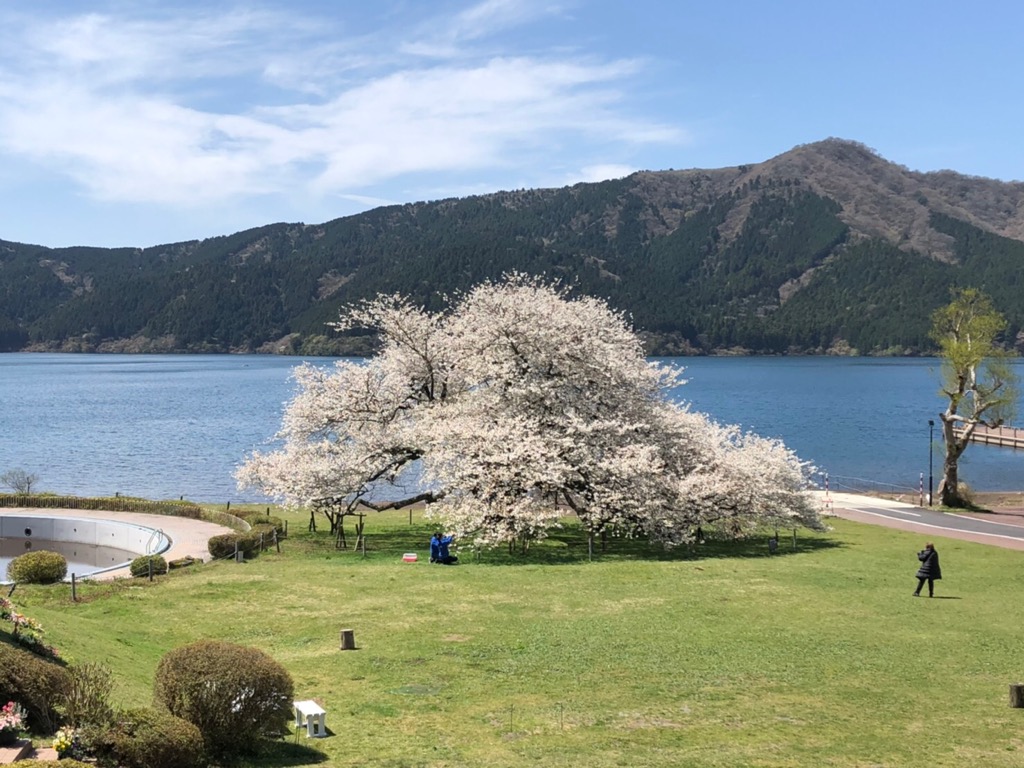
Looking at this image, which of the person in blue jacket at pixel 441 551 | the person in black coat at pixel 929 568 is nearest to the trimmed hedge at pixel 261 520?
the person in blue jacket at pixel 441 551

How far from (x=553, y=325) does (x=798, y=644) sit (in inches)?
797

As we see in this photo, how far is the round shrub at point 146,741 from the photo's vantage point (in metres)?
10.4

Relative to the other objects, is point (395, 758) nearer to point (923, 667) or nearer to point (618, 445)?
point (923, 667)

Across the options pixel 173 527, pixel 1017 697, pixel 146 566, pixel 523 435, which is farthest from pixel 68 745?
pixel 173 527

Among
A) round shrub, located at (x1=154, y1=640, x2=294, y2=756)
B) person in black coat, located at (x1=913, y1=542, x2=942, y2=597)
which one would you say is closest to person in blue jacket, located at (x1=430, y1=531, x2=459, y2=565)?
person in black coat, located at (x1=913, y1=542, x2=942, y2=597)

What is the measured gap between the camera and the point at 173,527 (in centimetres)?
4375

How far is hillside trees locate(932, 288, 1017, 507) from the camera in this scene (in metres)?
54.8

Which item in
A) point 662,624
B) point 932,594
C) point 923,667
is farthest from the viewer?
point 932,594

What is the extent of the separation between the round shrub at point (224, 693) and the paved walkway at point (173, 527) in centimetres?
1985

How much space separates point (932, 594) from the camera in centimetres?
2658

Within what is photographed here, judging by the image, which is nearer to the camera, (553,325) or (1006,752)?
→ (1006,752)

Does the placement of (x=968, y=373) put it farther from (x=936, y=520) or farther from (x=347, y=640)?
(x=347, y=640)

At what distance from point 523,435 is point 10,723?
27.4 metres

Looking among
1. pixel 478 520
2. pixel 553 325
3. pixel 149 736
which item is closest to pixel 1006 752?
pixel 149 736
